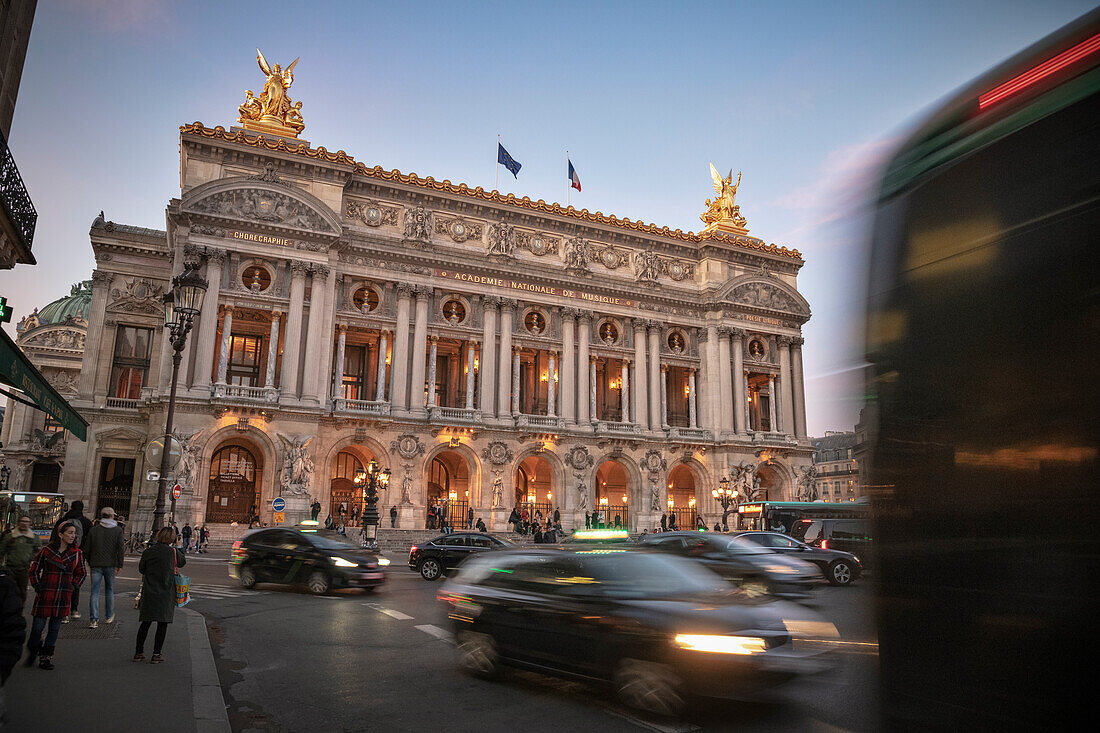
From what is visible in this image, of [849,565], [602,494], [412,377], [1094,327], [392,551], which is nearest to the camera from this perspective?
[1094,327]

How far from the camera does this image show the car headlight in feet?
21.5

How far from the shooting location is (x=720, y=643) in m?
6.58

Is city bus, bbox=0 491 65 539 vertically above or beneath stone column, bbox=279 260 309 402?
beneath

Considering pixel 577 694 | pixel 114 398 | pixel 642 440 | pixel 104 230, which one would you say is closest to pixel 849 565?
pixel 577 694

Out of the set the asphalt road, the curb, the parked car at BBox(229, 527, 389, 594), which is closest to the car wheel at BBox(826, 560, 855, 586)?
the asphalt road

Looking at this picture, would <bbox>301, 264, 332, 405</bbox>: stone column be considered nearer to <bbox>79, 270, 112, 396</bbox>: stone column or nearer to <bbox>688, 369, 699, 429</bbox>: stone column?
<bbox>79, 270, 112, 396</bbox>: stone column

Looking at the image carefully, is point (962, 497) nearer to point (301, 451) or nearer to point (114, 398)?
point (301, 451)

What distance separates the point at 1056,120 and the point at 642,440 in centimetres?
4192

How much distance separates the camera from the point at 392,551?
33.7 metres

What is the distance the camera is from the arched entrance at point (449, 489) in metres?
39.3

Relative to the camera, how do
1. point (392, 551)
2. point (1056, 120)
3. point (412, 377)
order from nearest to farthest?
1. point (1056, 120)
2. point (392, 551)
3. point (412, 377)

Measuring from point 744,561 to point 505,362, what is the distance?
2781cm

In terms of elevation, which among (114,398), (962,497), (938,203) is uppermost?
(114,398)

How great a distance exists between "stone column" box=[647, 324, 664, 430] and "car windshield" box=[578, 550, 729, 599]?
3790cm
